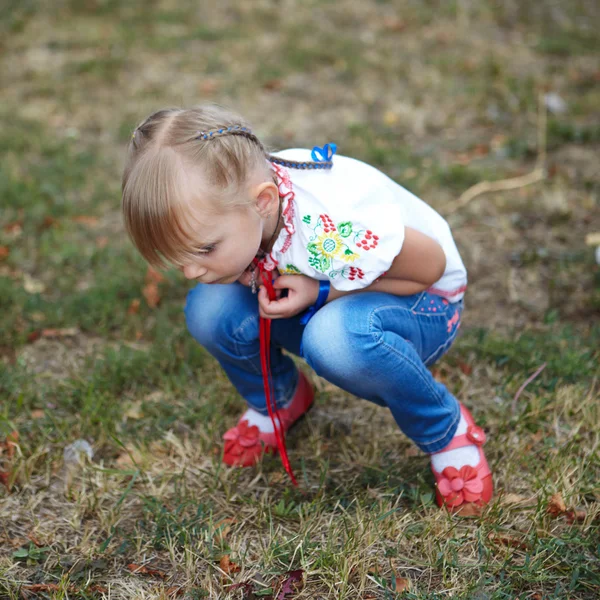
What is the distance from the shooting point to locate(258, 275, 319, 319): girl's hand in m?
1.88

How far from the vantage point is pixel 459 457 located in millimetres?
1998

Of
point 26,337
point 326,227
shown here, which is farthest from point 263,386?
point 26,337

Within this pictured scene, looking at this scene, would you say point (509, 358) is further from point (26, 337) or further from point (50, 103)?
point (50, 103)

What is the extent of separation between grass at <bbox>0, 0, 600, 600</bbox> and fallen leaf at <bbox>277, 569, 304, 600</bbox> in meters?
0.02

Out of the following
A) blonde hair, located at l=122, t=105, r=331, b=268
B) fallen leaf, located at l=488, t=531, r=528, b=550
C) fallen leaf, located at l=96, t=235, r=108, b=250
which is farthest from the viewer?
fallen leaf, located at l=96, t=235, r=108, b=250

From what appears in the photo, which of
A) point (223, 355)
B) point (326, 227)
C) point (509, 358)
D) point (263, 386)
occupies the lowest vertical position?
point (509, 358)

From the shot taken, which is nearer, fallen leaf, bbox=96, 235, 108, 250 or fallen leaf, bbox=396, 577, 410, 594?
fallen leaf, bbox=396, 577, 410, 594

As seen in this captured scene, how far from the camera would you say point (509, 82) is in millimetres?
4375

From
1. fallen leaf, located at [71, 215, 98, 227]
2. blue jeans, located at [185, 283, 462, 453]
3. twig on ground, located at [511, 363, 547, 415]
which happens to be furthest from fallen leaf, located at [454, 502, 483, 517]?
fallen leaf, located at [71, 215, 98, 227]

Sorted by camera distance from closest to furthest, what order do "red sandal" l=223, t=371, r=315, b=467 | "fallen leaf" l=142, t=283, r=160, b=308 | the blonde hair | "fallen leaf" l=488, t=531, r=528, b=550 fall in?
1. the blonde hair
2. "fallen leaf" l=488, t=531, r=528, b=550
3. "red sandal" l=223, t=371, r=315, b=467
4. "fallen leaf" l=142, t=283, r=160, b=308

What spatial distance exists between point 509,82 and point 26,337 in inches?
126

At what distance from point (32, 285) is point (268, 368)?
139 cm

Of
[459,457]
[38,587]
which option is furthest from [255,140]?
[38,587]

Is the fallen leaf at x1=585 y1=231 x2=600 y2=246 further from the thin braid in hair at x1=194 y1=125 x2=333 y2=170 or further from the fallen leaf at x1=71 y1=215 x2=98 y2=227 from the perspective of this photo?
the fallen leaf at x1=71 y1=215 x2=98 y2=227
